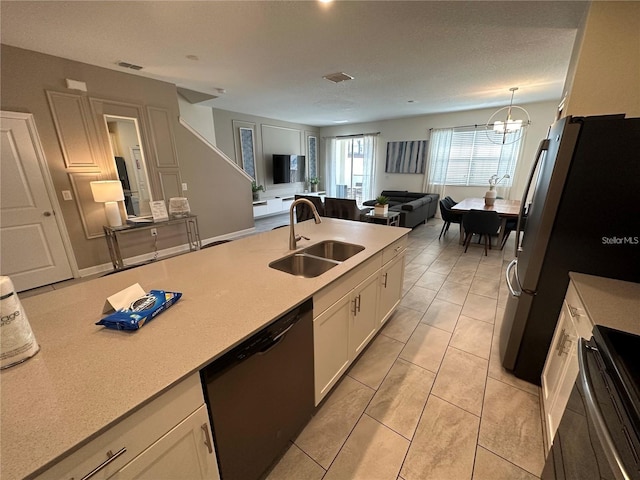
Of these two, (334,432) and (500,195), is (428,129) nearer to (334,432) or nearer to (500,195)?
(500,195)

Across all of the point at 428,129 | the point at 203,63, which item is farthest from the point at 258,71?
the point at 428,129

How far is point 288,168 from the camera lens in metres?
7.57

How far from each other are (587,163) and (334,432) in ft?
6.70

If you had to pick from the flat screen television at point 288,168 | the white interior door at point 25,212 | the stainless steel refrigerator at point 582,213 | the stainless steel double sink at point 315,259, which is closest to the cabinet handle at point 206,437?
the stainless steel double sink at point 315,259

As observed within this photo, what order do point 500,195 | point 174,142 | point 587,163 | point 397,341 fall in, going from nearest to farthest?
point 587,163 → point 397,341 → point 174,142 → point 500,195

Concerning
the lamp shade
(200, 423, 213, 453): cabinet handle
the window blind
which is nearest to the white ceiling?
the lamp shade

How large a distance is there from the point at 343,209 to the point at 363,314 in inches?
125

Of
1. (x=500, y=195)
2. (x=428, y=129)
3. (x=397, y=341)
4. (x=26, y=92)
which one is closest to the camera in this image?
(x=397, y=341)

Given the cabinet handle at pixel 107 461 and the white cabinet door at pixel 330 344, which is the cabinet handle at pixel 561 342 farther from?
the cabinet handle at pixel 107 461

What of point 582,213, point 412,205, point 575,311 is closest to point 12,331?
point 575,311

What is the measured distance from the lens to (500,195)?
6102 mm

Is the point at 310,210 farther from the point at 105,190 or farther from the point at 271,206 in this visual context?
the point at 105,190

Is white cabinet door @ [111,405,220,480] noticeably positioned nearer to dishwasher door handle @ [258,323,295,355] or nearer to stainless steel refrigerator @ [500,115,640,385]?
dishwasher door handle @ [258,323,295,355]

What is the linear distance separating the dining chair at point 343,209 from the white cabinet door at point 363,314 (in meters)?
2.89
